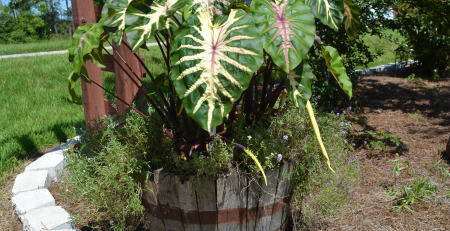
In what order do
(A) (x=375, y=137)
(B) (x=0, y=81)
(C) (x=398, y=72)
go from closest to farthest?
1. (A) (x=375, y=137)
2. (B) (x=0, y=81)
3. (C) (x=398, y=72)

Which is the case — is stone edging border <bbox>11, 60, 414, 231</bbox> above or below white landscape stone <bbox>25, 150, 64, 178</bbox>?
below

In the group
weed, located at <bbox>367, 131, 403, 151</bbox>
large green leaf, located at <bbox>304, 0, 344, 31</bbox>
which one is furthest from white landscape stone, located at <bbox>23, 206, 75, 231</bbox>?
weed, located at <bbox>367, 131, 403, 151</bbox>

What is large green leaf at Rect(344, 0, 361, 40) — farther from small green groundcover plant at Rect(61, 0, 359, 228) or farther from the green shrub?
the green shrub

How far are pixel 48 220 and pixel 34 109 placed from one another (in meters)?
2.71

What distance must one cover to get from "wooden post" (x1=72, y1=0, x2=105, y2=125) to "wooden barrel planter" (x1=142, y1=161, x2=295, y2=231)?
113 cm

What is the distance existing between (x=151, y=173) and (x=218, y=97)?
0.66 meters

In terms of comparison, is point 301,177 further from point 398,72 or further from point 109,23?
point 398,72

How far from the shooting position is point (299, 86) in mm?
1521

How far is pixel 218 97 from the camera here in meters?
1.28

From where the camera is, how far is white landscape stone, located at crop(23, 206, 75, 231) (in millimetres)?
2107

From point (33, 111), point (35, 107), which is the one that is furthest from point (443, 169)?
point (35, 107)

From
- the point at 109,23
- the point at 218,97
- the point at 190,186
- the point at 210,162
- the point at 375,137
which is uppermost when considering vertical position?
the point at 109,23

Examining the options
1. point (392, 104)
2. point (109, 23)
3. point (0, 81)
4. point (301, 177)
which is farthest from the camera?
point (0, 81)

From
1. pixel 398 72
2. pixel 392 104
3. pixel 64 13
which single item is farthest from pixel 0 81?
pixel 64 13
